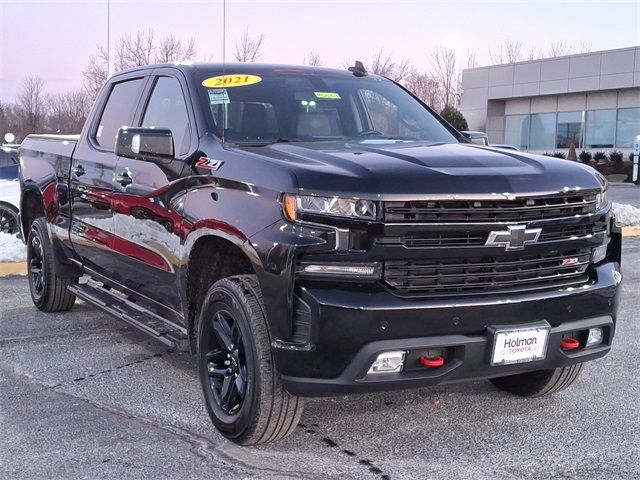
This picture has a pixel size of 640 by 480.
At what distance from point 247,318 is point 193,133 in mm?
1292

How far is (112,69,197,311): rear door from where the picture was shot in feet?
14.6

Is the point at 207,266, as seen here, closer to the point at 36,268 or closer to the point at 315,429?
the point at 315,429

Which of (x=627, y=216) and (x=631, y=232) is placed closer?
(x=631, y=232)

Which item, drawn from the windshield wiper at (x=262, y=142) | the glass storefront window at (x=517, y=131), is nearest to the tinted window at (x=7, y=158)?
the windshield wiper at (x=262, y=142)

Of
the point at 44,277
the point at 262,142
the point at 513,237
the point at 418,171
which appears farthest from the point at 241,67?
the point at 44,277

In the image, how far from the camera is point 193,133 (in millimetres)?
4488

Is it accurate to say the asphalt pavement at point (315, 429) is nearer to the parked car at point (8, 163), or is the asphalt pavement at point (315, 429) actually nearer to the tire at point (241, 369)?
the tire at point (241, 369)

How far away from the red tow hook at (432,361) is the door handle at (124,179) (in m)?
2.26

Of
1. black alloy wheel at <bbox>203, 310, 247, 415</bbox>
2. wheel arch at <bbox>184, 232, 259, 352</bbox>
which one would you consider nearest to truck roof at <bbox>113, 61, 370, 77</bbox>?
wheel arch at <bbox>184, 232, 259, 352</bbox>

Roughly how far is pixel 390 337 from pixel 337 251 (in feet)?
1.40

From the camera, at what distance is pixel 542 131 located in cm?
4147

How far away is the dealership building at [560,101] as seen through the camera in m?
37.3

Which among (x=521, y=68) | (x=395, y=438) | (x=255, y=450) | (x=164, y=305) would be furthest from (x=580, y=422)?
(x=521, y=68)

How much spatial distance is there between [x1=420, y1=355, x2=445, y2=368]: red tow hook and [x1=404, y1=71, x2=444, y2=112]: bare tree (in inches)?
1625
